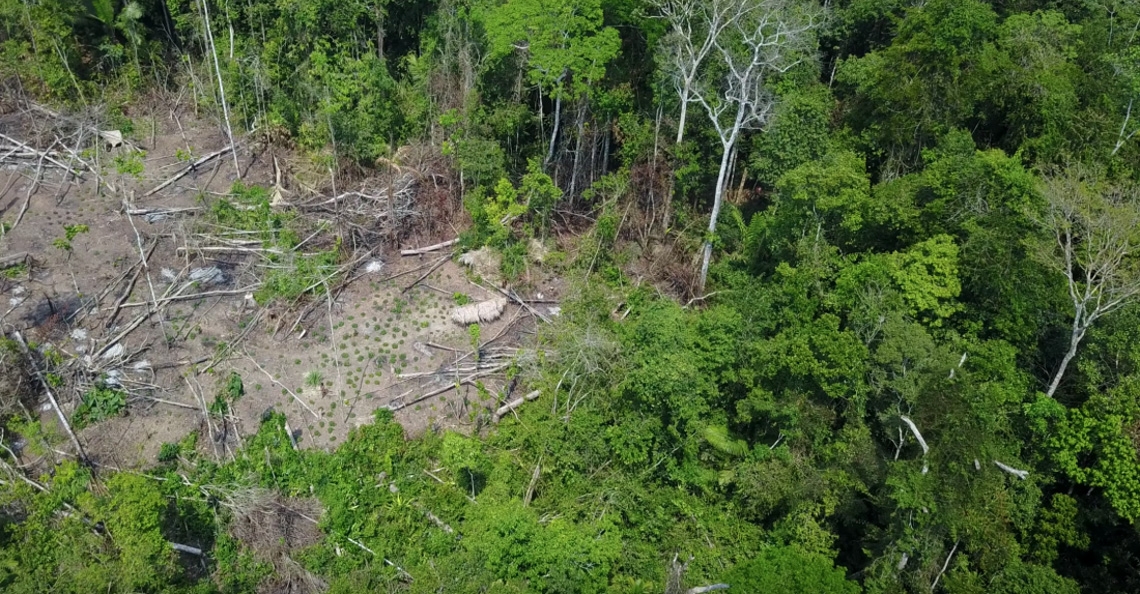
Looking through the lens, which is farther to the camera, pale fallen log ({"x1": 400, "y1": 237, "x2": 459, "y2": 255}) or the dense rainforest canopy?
pale fallen log ({"x1": 400, "y1": 237, "x2": 459, "y2": 255})

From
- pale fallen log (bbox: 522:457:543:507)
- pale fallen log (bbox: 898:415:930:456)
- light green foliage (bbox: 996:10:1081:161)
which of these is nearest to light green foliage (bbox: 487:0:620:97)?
pale fallen log (bbox: 522:457:543:507)

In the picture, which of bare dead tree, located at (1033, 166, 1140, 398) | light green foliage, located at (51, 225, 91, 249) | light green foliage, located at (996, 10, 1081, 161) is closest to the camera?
bare dead tree, located at (1033, 166, 1140, 398)

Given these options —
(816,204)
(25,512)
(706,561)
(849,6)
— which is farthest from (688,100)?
(25,512)

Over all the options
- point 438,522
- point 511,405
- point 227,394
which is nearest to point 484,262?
point 511,405

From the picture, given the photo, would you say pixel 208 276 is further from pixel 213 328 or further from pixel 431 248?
pixel 431 248

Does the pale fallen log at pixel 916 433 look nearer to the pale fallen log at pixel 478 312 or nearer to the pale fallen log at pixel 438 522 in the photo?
the pale fallen log at pixel 438 522

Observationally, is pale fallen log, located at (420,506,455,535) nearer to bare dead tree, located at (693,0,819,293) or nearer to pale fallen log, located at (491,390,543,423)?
pale fallen log, located at (491,390,543,423)

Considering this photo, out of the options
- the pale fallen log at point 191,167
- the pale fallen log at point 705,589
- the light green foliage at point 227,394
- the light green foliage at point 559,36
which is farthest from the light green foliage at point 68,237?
the pale fallen log at point 705,589
